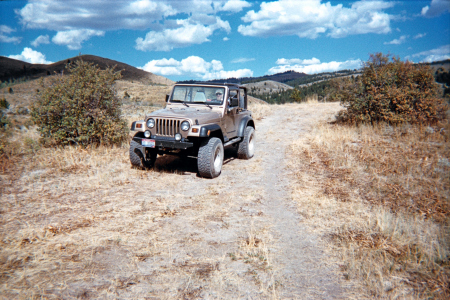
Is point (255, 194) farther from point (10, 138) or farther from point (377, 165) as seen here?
point (10, 138)

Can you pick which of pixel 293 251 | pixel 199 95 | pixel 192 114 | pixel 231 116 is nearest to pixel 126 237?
pixel 293 251

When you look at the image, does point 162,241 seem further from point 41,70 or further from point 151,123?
point 41,70

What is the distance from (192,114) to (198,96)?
115 cm

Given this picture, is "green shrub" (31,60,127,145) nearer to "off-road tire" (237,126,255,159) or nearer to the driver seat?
the driver seat

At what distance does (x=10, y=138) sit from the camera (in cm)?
971

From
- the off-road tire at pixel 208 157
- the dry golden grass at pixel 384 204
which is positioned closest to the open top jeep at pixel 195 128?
the off-road tire at pixel 208 157

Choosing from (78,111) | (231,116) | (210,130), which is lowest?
(210,130)

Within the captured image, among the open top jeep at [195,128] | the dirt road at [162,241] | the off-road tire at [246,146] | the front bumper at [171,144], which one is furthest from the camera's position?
the off-road tire at [246,146]

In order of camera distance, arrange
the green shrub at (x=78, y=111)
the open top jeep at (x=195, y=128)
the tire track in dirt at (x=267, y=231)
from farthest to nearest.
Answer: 1. the green shrub at (x=78, y=111)
2. the open top jeep at (x=195, y=128)
3. the tire track in dirt at (x=267, y=231)

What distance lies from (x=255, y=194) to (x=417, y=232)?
8.84 feet

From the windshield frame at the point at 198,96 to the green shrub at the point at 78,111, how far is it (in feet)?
9.08

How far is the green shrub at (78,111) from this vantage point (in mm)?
8719

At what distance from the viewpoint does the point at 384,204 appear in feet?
17.0

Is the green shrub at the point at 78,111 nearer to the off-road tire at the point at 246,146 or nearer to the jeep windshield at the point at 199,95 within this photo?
the jeep windshield at the point at 199,95
